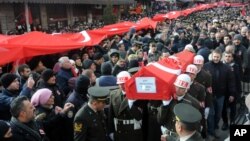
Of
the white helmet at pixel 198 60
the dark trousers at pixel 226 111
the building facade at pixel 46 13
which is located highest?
the building facade at pixel 46 13

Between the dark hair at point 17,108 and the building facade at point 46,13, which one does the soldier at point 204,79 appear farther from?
the building facade at point 46,13

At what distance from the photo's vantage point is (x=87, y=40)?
921 centimetres

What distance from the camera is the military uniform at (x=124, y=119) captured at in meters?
4.30

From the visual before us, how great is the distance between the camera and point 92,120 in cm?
374

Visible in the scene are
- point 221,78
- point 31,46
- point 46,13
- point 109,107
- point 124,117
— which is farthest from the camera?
point 46,13

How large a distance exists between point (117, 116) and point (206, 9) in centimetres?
2921

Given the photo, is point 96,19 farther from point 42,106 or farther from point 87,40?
point 42,106

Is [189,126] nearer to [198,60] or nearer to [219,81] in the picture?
[198,60]

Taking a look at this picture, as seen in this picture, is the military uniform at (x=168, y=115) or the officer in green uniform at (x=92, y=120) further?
the military uniform at (x=168, y=115)

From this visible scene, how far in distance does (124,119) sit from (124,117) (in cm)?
3

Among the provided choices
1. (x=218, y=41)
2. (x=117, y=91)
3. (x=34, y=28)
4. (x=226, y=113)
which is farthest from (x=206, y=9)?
(x=117, y=91)

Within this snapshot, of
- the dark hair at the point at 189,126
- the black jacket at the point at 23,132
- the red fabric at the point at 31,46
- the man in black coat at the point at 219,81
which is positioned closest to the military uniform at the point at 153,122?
the dark hair at the point at 189,126

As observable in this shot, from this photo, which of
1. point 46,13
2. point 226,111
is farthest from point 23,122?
point 46,13

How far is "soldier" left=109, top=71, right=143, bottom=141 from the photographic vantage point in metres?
4.30
